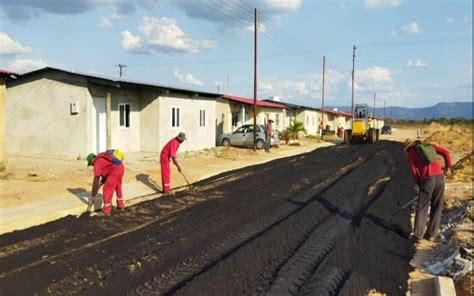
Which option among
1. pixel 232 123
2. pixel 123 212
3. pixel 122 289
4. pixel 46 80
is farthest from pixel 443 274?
pixel 232 123

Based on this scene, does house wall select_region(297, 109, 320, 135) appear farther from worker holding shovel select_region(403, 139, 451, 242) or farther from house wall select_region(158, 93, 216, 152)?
worker holding shovel select_region(403, 139, 451, 242)

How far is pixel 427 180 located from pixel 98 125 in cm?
1571

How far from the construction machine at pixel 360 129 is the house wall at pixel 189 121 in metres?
14.9

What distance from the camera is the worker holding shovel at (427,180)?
8.62 m

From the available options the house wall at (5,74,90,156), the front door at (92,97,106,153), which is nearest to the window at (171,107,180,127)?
the front door at (92,97,106,153)

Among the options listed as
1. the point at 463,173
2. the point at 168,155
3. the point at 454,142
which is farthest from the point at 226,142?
the point at 454,142

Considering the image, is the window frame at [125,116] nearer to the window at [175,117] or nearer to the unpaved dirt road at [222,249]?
the window at [175,117]

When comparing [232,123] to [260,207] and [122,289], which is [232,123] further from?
[122,289]

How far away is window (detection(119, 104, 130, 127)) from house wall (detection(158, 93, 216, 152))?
59.7 inches

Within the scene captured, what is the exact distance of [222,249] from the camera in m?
7.79

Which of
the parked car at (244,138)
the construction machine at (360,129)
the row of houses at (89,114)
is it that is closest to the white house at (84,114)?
the row of houses at (89,114)

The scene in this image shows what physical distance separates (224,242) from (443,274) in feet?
11.0

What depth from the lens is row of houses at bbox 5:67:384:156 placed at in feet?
66.7

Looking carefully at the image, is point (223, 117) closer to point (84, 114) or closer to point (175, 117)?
point (175, 117)
